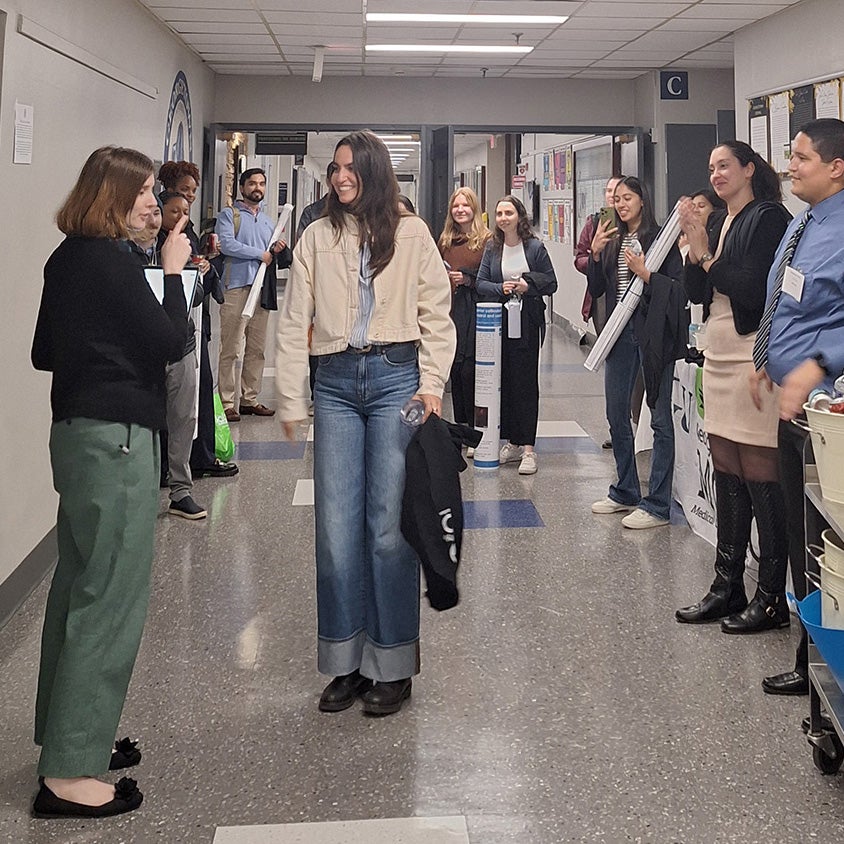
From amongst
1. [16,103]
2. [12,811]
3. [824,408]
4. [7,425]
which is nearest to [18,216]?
[16,103]

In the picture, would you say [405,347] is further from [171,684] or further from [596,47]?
[596,47]

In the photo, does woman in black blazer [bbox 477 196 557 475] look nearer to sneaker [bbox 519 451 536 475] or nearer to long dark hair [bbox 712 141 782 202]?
sneaker [bbox 519 451 536 475]

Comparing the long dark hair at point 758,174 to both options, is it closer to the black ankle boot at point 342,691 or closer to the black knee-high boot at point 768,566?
the black knee-high boot at point 768,566

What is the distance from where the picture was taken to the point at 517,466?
5930 millimetres

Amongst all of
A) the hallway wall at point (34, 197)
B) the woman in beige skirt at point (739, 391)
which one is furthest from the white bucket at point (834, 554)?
the hallway wall at point (34, 197)

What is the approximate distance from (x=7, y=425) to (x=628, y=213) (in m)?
2.84

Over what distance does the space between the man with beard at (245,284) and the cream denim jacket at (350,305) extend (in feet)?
14.4

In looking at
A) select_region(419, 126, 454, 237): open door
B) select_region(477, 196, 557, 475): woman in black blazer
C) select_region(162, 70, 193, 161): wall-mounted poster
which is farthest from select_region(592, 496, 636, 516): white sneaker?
select_region(419, 126, 454, 237): open door

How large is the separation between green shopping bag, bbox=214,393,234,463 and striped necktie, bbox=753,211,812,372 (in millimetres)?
3428

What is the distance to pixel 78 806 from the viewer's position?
2256 millimetres

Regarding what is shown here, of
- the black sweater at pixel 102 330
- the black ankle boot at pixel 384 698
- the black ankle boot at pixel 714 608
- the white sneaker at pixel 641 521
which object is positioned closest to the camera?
the black sweater at pixel 102 330

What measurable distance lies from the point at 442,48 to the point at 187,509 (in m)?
5.16

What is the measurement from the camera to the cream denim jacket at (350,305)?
2693 mm

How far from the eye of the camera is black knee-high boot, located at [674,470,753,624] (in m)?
3.41
